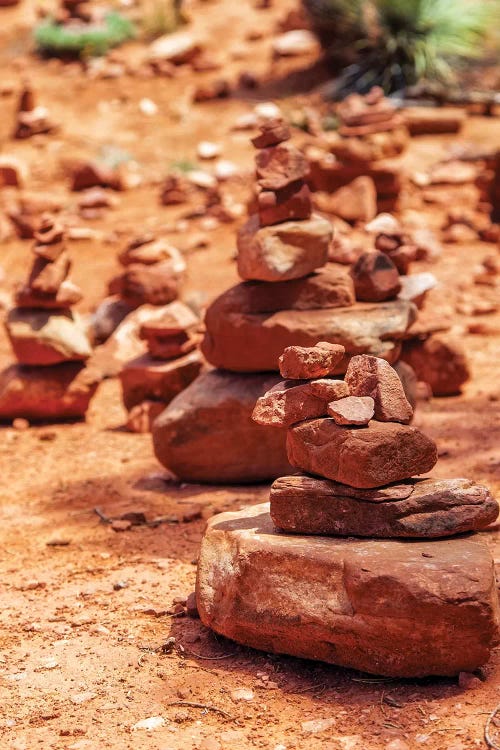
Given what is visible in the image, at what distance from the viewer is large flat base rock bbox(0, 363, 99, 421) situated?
7.58m

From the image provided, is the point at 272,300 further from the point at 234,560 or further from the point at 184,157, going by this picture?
the point at 184,157

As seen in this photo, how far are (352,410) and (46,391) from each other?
399 cm

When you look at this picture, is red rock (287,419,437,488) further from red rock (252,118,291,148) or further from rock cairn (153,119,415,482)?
red rock (252,118,291,148)

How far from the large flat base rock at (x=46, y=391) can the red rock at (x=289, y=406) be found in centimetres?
359

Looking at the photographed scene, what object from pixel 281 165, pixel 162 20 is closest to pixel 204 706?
pixel 281 165

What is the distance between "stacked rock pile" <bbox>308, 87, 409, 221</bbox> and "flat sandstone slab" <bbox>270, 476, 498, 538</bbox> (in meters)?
7.26

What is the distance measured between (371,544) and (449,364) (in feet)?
11.9

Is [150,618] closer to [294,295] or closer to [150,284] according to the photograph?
[294,295]

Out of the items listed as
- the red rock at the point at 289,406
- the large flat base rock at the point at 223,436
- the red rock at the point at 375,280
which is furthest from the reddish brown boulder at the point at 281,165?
the red rock at the point at 289,406

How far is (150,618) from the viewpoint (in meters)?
4.39

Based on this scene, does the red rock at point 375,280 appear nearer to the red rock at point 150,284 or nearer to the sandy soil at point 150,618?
the sandy soil at point 150,618

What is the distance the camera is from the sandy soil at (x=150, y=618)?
3.52m

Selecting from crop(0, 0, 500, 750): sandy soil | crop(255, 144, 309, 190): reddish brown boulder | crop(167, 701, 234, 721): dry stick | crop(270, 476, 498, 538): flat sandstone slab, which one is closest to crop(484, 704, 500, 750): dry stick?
crop(0, 0, 500, 750): sandy soil

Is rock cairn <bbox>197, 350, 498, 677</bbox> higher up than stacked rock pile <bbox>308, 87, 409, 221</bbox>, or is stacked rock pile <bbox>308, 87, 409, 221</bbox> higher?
rock cairn <bbox>197, 350, 498, 677</bbox>
